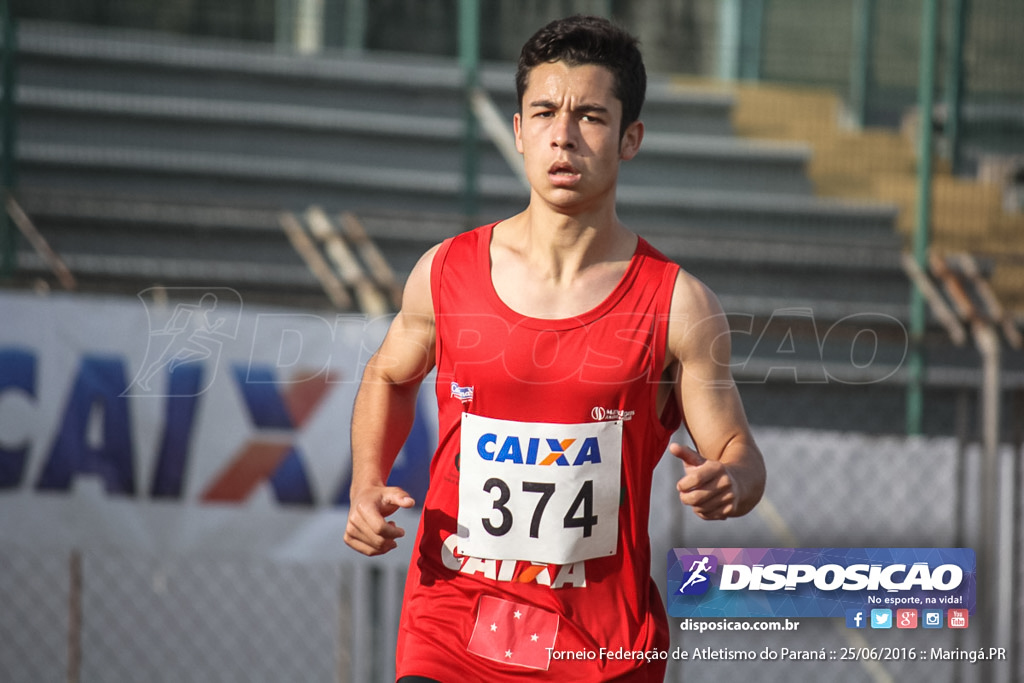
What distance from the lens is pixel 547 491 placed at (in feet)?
8.61

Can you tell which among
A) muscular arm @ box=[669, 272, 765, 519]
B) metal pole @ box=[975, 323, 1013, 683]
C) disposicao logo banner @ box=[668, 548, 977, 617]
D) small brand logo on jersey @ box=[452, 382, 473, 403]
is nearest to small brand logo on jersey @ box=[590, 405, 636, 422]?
muscular arm @ box=[669, 272, 765, 519]

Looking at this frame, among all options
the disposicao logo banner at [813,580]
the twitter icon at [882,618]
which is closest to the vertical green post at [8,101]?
the disposicao logo banner at [813,580]

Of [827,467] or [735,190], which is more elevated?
[735,190]

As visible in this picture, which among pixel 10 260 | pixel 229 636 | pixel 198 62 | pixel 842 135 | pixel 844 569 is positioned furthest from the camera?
pixel 842 135

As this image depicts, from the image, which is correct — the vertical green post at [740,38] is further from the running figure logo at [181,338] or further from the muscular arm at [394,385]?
the muscular arm at [394,385]

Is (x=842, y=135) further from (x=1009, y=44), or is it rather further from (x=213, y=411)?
(x=213, y=411)

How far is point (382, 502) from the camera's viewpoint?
247 cm

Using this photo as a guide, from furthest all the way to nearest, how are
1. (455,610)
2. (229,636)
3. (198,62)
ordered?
(198,62) → (229,636) → (455,610)

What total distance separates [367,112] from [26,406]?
408 cm

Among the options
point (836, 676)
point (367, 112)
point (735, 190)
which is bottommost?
point (836, 676)

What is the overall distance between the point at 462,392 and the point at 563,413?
0.25m

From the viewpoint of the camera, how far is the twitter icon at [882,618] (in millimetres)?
3363

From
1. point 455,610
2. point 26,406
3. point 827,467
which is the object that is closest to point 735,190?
point 827,467

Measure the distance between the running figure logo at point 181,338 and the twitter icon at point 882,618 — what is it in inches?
116
